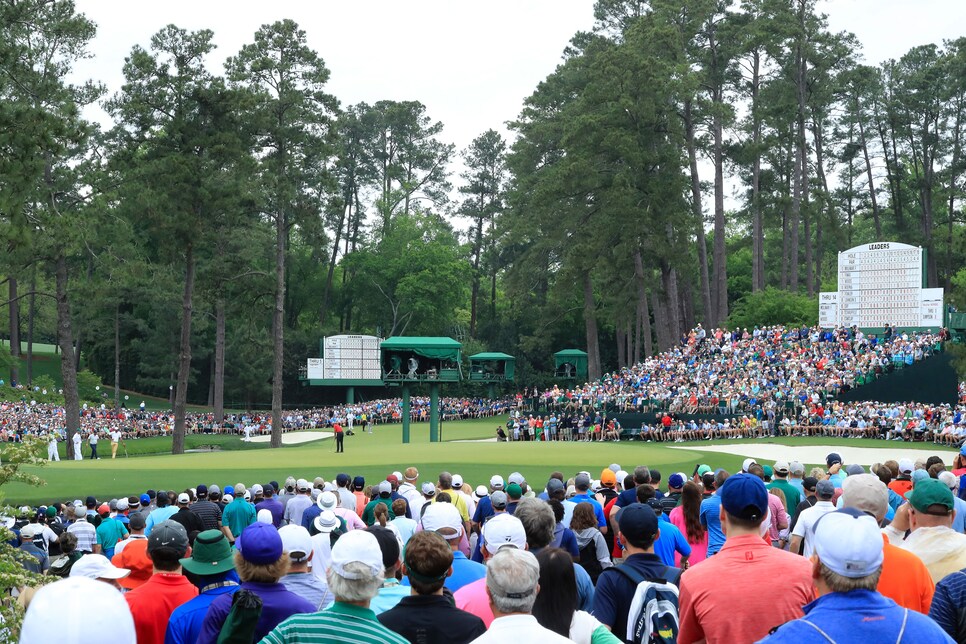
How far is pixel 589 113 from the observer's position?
55.6 metres

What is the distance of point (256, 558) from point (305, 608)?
0.38 meters

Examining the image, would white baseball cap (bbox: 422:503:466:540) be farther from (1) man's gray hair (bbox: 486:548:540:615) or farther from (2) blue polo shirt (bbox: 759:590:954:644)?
(2) blue polo shirt (bbox: 759:590:954:644)

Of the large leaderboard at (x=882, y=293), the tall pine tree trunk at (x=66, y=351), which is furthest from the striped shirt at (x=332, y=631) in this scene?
the large leaderboard at (x=882, y=293)

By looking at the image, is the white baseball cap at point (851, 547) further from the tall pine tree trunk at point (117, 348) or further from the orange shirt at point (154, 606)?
the tall pine tree trunk at point (117, 348)

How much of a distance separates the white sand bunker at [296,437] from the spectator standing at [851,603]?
46.8 m

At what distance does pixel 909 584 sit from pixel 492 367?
59656mm

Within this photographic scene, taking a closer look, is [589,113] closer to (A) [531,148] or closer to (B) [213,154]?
(A) [531,148]

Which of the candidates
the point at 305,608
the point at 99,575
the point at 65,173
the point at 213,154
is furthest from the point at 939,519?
the point at 213,154

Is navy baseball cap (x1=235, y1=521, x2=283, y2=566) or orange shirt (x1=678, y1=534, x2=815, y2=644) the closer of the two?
orange shirt (x1=678, y1=534, x2=815, y2=644)

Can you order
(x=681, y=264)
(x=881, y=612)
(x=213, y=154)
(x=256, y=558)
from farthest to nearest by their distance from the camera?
(x=681, y=264) < (x=213, y=154) < (x=256, y=558) < (x=881, y=612)

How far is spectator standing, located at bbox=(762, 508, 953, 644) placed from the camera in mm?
3713

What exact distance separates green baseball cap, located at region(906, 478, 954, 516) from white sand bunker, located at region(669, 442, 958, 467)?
74.6 feet

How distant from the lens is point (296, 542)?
246 inches

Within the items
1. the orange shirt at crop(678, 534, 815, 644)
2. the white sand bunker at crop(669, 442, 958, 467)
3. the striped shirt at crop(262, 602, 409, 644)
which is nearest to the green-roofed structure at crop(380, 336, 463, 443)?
the white sand bunker at crop(669, 442, 958, 467)
